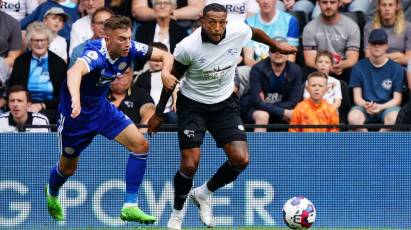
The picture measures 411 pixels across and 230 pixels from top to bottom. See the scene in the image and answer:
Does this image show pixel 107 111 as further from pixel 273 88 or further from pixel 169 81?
pixel 273 88

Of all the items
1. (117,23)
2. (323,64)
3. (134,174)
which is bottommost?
(134,174)

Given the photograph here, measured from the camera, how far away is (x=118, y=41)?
11.8 meters

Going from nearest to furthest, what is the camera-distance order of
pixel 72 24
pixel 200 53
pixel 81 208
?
pixel 200 53 < pixel 81 208 < pixel 72 24

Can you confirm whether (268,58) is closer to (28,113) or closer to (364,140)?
(364,140)

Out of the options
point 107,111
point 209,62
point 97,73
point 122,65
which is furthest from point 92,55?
point 209,62

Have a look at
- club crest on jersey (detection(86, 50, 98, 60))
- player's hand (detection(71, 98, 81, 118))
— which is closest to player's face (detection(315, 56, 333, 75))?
club crest on jersey (detection(86, 50, 98, 60))

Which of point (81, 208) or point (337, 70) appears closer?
point (81, 208)

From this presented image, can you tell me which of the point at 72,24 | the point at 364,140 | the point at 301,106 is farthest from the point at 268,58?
the point at 72,24

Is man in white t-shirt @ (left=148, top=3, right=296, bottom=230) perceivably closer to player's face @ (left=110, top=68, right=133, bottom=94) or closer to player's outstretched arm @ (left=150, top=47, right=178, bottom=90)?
player's outstretched arm @ (left=150, top=47, right=178, bottom=90)

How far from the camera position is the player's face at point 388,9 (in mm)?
15734

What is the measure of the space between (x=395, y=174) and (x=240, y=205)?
2.01 m

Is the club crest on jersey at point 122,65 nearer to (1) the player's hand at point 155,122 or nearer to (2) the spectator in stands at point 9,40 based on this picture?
(1) the player's hand at point 155,122

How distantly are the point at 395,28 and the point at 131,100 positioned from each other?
395 centimetres

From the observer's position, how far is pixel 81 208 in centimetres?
1421
